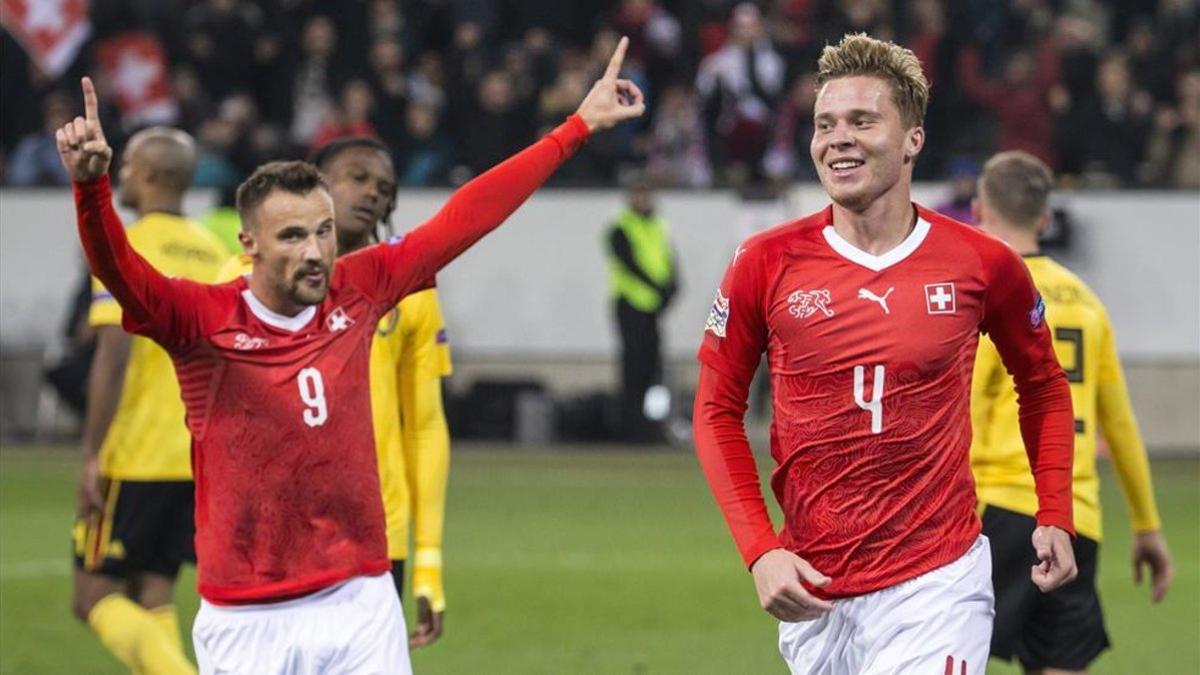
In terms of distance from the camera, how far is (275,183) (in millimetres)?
5766

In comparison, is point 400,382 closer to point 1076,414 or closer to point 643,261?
point 1076,414

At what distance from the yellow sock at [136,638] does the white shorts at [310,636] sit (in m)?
2.33

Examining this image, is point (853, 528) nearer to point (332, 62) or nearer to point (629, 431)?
point (629, 431)

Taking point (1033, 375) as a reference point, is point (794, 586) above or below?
below

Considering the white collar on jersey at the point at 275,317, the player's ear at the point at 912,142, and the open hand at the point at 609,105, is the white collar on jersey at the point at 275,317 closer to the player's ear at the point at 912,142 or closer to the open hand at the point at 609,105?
the open hand at the point at 609,105

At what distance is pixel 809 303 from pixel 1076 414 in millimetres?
2262

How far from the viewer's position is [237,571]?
5.69 m

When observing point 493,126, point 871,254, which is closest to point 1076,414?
point 871,254

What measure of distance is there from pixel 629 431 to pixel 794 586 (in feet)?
51.1

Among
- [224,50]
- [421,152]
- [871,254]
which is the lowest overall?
[421,152]

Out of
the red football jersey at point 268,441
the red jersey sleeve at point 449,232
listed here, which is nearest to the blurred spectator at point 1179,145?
the red jersey sleeve at point 449,232

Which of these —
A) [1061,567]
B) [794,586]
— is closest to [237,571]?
[794,586]

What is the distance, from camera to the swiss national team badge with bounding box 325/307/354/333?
580 centimetres

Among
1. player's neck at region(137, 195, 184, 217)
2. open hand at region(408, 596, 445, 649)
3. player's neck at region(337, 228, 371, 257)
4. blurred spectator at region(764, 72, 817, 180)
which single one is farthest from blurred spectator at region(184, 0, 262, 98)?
open hand at region(408, 596, 445, 649)
